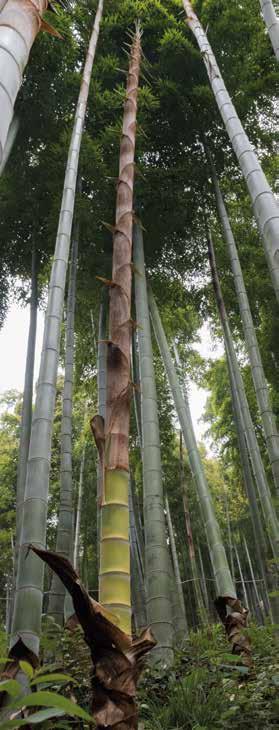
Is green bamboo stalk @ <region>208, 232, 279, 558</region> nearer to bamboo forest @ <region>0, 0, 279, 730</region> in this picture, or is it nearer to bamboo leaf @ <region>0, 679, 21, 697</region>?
bamboo forest @ <region>0, 0, 279, 730</region>

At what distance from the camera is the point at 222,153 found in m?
5.36

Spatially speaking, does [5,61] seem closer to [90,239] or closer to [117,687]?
[117,687]

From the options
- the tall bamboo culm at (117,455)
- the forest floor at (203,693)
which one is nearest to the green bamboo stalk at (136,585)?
the forest floor at (203,693)

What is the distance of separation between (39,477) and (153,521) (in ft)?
4.32

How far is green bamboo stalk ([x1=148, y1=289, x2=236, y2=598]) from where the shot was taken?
9.76 ft

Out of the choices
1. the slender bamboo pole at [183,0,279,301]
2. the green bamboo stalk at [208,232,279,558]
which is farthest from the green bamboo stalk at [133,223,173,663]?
the green bamboo stalk at [208,232,279,558]

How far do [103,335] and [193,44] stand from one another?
9.87 feet

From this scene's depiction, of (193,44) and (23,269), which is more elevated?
(193,44)

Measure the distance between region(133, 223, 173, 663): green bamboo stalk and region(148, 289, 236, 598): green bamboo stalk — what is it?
308 mm

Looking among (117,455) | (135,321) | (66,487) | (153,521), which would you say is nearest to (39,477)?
(135,321)

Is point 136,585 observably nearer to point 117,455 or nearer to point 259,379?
point 259,379

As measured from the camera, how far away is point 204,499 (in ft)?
11.8

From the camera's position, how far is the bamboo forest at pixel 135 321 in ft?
3.90

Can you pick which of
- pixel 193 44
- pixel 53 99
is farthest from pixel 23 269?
pixel 193 44
